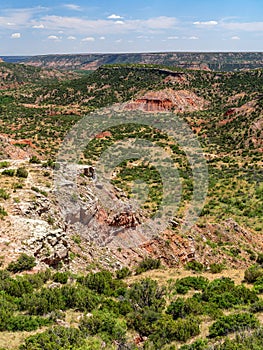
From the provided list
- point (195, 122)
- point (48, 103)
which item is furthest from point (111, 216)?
point (48, 103)

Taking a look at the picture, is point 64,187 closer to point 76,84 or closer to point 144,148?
point 144,148

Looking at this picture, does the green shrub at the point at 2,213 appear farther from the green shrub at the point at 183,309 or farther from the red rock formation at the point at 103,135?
the red rock formation at the point at 103,135

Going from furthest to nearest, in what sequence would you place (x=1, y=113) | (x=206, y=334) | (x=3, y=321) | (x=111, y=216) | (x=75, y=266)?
1. (x=1, y=113)
2. (x=111, y=216)
3. (x=75, y=266)
4. (x=206, y=334)
5. (x=3, y=321)

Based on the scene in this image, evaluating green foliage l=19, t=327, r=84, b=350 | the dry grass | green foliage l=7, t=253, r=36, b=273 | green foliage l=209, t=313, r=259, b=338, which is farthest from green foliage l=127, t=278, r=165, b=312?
green foliage l=7, t=253, r=36, b=273

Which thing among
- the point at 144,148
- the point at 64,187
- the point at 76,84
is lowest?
the point at 144,148

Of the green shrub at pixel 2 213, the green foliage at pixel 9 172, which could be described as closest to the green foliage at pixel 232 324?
the green shrub at pixel 2 213

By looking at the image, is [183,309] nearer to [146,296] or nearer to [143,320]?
[146,296]

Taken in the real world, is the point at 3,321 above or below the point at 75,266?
above

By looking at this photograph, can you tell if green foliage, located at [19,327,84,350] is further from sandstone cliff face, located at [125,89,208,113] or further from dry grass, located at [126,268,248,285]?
sandstone cliff face, located at [125,89,208,113]
